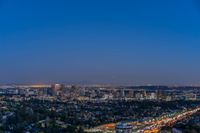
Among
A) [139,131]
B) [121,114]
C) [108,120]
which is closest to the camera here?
[139,131]

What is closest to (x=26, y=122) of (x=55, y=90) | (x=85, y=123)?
(x=85, y=123)

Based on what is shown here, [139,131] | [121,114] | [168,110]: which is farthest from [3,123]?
[168,110]

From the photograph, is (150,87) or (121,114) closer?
(121,114)

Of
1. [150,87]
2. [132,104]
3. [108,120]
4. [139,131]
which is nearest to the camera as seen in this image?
[139,131]

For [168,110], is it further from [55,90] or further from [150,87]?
[150,87]

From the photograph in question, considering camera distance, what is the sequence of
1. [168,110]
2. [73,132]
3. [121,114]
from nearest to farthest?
[73,132] < [121,114] < [168,110]

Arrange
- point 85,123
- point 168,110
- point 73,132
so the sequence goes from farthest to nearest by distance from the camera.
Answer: point 168,110, point 85,123, point 73,132

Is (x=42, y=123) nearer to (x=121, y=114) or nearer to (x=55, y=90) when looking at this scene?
(x=121, y=114)

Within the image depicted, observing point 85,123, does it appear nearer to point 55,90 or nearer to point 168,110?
point 168,110

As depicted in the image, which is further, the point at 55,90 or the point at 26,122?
the point at 55,90
